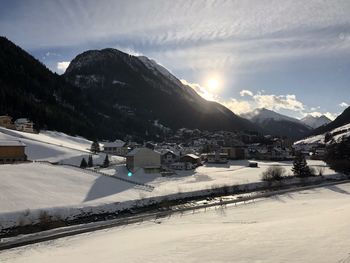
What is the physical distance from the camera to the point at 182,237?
86.3ft

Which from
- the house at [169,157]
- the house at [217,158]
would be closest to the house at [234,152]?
the house at [217,158]

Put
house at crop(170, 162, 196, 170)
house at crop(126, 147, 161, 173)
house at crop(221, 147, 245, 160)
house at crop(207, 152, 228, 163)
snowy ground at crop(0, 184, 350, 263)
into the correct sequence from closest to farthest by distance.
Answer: snowy ground at crop(0, 184, 350, 263) → house at crop(126, 147, 161, 173) → house at crop(170, 162, 196, 170) → house at crop(207, 152, 228, 163) → house at crop(221, 147, 245, 160)

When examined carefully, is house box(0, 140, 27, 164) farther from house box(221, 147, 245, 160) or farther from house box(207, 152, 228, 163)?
house box(221, 147, 245, 160)

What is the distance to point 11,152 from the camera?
Answer: 57.3 metres

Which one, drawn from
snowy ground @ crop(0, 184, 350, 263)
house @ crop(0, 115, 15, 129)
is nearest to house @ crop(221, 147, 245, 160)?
house @ crop(0, 115, 15, 129)

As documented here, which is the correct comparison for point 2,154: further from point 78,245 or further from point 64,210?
point 78,245

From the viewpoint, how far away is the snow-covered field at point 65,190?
37.6m

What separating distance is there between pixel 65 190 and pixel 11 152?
56.3 ft

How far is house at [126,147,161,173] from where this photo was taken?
71.1 m

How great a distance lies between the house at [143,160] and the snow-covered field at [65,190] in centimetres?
660

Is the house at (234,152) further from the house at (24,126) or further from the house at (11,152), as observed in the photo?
the house at (11,152)

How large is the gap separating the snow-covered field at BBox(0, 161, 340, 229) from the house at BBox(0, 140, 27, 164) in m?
6.25

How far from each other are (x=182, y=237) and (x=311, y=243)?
9.55 meters

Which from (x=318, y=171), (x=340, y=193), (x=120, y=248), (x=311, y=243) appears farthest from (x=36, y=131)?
(x=311, y=243)
